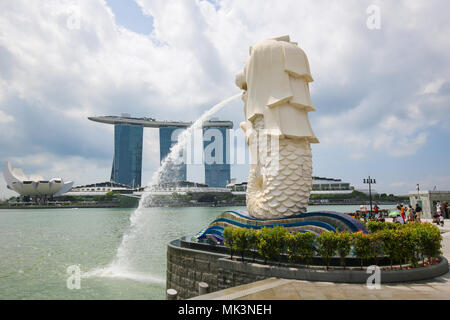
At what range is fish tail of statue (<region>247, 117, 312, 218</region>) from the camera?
9.39 meters

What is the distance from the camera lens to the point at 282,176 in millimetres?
9453

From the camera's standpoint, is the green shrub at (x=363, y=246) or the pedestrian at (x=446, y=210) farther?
the pedestrian at (x=446, y=210)

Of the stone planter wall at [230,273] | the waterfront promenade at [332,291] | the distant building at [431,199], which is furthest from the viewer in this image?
the distant building at [431,199]

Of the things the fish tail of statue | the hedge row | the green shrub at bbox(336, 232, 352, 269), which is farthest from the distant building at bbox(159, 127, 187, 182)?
the green shrub at bbox(336, 232, 352, 269)

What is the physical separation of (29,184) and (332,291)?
94.1m

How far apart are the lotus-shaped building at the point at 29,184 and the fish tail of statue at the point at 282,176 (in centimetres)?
8824

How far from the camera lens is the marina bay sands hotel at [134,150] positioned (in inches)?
3895

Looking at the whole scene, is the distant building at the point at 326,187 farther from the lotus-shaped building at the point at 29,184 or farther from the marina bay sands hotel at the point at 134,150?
the lotus-shaped building at the point at 29,184

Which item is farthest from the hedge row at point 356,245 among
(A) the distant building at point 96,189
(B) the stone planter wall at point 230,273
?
(A) the distant building at point 96,189

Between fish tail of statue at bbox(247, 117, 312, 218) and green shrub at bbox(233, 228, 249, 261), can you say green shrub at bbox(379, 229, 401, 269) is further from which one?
fish tail of statue at bbox(247, 117, 312, 218)

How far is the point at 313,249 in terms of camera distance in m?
6.31

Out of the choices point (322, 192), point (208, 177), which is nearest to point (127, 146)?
Result: point (208, 177)
